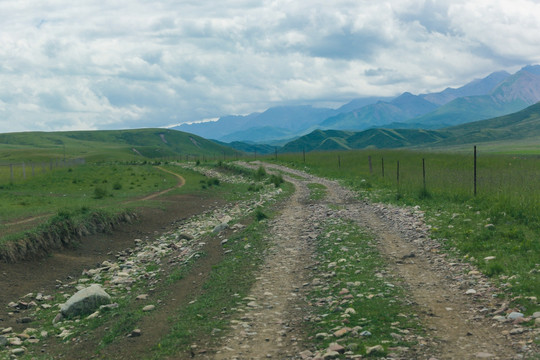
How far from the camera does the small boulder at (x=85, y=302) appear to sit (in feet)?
43.4

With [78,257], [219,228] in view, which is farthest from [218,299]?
[78,257]

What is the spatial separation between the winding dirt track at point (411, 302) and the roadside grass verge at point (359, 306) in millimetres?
348

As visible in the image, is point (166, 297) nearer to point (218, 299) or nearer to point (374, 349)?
point (218, 299)

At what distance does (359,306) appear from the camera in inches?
406

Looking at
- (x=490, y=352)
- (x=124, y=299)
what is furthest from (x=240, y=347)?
(x=124, y=299)

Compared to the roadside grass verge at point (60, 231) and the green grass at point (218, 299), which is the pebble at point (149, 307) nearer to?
the green grass at point (218, 299)

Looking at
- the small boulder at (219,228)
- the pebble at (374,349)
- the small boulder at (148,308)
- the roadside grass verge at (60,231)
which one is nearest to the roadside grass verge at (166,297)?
the small boulder at (148,308)

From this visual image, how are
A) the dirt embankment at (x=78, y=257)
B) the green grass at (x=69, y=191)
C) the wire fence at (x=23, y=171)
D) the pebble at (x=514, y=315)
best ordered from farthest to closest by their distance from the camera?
1. the wire fence at (x=23, y=171)
2. the green grass at (x=69, y=191)
3. the dirt embankment at (x=78, y=257)
4. the pebble at (x=514, y=315)

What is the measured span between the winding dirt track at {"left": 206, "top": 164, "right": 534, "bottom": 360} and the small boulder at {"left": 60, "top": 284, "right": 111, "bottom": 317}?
4.93 meters

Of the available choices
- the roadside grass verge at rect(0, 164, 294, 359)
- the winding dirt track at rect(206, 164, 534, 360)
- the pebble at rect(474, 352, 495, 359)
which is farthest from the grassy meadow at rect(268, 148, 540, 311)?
the roadside grass verge at rect(0, 164, 294, 359)

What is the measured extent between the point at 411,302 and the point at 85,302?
935cm

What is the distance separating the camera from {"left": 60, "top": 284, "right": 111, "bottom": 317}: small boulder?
1323cm

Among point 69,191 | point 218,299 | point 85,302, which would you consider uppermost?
point 69,191

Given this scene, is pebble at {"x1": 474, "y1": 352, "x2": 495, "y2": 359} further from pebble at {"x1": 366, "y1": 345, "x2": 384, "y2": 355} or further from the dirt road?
pebble at {"x1": 366, "y1": 345, "x2": 384, "y2": 355}
